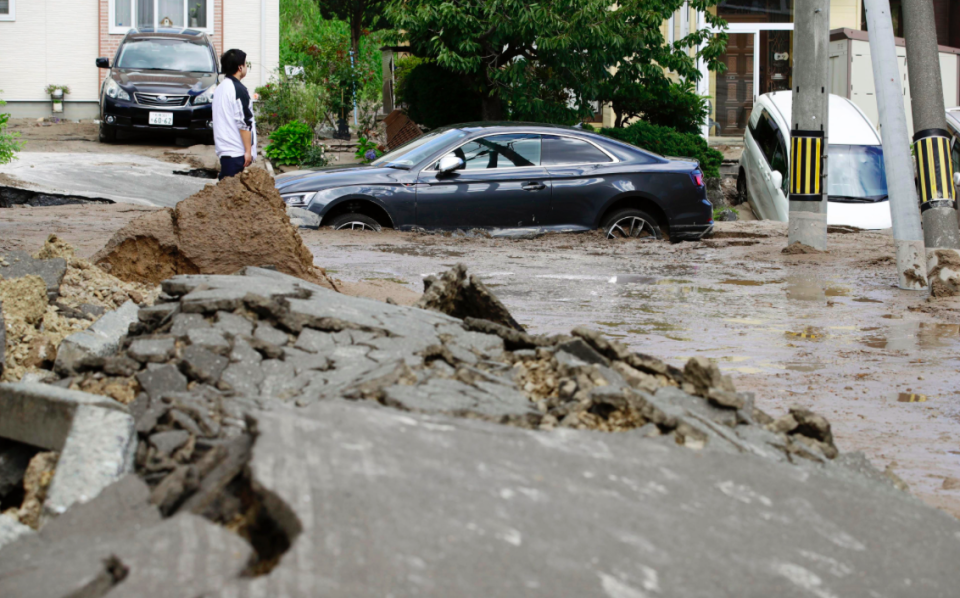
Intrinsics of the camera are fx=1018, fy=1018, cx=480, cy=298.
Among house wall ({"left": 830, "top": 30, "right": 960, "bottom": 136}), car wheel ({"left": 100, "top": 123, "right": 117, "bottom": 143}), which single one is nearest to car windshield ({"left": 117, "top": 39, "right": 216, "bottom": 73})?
car wheel ({"left": 100, "top": 123, "right": 117, "bottom": 143})

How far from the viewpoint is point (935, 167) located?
961 centimetres

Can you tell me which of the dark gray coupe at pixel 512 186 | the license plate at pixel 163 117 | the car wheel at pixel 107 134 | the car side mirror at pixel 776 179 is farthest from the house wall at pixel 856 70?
the car wheel at pixel 107 134

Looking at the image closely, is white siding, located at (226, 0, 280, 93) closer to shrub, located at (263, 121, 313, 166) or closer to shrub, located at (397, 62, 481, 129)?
shrub, located at (263, 121, 313, 166)

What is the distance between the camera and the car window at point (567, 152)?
11.7 metres

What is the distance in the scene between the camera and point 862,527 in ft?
9.78

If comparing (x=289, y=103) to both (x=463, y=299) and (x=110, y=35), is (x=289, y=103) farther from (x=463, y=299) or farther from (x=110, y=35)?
(x=463, y=299)

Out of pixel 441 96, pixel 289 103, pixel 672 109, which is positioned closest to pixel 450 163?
pixel 441 96

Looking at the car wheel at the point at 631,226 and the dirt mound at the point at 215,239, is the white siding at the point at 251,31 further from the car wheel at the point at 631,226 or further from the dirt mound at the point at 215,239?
the dirt mound at the point at 215,239

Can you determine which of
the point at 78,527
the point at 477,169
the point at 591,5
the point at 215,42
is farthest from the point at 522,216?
the point at 215,42

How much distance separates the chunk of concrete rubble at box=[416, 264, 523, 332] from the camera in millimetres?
5297

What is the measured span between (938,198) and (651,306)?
3343 mm

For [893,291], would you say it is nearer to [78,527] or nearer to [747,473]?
[747,473]

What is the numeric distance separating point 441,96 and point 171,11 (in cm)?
894

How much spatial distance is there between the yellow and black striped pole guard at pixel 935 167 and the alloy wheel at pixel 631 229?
3.27 meters
